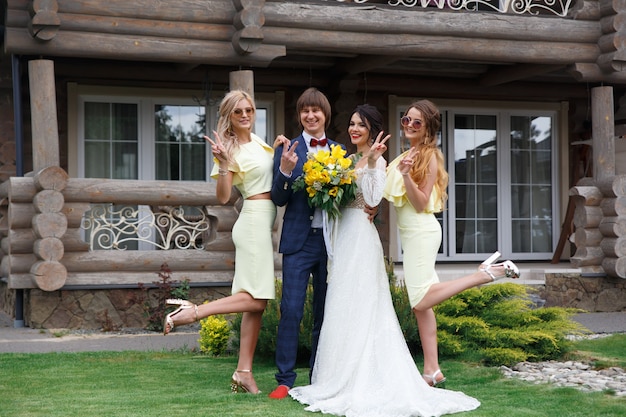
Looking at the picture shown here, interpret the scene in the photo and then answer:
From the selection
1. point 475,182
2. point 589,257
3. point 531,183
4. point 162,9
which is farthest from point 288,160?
point 531,183

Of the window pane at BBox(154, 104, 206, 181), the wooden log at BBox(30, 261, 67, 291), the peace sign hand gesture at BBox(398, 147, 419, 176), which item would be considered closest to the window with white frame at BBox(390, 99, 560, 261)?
the window pane at BBox(154, 104, 206, 181)

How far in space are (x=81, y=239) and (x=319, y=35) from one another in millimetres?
3302

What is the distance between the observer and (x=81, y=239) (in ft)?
30.5

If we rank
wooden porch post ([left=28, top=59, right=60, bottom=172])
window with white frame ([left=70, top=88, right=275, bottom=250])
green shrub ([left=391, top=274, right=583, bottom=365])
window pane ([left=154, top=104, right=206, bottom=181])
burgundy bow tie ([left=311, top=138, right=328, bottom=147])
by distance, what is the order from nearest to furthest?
1. burgundy bow tie ([left=311, top=138, right=328, bottom=147])
2. green shrub ([left=391, top=274, right=583, bottom=365])
3. wooden porch post ([left=28, top=59, right=60, bottom=172])
4. window with white frame ([left=70, top=88, right=275, bottom=250])
5. window pane ([left=154, top=104, right=206, bottom=181])

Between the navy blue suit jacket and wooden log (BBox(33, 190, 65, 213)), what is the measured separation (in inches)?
154

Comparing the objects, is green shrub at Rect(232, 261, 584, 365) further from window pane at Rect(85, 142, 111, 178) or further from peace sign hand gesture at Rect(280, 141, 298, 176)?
window pane at Rect(85, 142, 111, 178)

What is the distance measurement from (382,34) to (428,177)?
4876 mm

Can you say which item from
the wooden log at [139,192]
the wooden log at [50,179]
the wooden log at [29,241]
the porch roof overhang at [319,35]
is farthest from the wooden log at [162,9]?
the wooden log at [29,241]

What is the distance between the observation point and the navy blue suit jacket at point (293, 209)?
18.2 ft

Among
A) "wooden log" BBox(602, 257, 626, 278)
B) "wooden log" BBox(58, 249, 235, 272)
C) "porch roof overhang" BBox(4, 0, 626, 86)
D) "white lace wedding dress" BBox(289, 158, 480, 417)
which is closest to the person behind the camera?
"white lace wedding dress" BBox(289, 158, 480, 417)

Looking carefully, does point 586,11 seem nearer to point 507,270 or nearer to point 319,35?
point 319,35

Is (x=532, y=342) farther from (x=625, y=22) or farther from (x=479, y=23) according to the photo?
(x=625, y=22)

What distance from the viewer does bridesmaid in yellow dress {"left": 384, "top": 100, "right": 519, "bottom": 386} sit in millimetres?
5633

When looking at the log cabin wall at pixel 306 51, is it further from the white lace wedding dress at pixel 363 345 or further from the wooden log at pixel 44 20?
the white lace wedding dress at pixel 363 345
